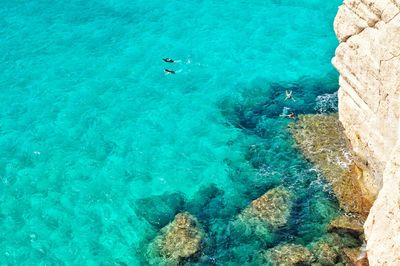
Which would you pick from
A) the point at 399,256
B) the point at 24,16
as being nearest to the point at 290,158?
the point at 399,256

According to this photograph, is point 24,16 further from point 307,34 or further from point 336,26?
point 336,26

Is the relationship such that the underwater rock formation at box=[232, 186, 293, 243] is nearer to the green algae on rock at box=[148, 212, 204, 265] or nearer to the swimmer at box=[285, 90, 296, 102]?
the green algae on rock at box=[148, 212, 204, 265]

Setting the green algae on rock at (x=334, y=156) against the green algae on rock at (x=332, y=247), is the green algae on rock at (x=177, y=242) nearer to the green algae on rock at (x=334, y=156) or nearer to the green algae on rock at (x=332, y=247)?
the green algae on rock at (x=332, y=247)

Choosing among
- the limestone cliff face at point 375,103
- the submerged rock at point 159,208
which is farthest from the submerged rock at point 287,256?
the submerged rock at point 159,208

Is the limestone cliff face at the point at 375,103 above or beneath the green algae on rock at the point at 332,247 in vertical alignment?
above

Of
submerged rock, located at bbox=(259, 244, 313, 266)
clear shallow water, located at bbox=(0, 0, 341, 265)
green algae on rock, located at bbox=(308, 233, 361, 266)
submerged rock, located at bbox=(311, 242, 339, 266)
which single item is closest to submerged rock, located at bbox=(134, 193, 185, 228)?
clear shallow water, located at bbox=(0, 0, 341, 265)

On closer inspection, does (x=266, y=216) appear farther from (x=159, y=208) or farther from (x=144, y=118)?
(x=144, y=118)
